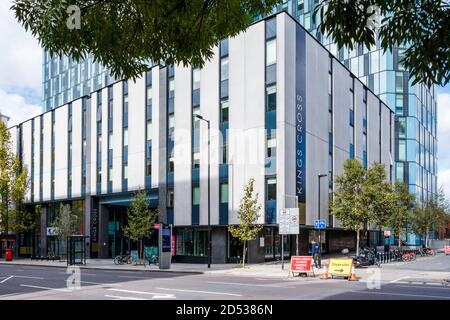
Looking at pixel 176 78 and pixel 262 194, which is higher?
pixel 176 78

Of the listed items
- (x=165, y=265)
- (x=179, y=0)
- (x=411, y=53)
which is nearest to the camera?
(x=411, y=53)

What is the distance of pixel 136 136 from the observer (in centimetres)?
4834

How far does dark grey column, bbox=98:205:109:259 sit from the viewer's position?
172 feet

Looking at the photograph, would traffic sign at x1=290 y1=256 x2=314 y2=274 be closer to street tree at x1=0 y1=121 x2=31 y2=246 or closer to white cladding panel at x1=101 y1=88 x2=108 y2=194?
white cladding panel at x1=101 y1=88 x2=108 y2=194

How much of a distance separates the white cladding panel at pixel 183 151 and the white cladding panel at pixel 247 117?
15.0ft

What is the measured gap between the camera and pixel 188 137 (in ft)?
141

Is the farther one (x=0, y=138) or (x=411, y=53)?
(x=0, y=138)

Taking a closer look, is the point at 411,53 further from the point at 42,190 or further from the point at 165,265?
the point at 42,190

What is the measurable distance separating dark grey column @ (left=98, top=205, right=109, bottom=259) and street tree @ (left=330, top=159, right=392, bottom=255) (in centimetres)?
2553

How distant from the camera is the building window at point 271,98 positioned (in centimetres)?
3847
